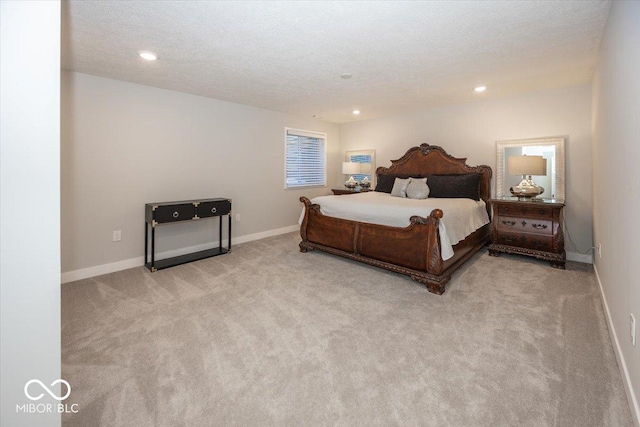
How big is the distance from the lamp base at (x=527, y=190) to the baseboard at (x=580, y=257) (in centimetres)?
92

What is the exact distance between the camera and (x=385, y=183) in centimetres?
526

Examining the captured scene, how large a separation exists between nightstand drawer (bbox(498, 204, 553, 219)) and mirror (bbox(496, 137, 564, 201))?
1.74ft

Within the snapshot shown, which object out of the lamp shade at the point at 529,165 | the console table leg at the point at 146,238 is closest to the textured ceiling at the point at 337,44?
the lamp shade at the point at 529,165

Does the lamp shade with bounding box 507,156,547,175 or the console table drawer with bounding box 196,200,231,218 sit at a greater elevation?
the lamp shade with bounding box 507,156,547,175

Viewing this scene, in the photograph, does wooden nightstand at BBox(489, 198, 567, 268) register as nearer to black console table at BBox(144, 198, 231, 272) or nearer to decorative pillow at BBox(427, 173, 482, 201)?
decorative pillow at BBox(427, 173, 482, 201)

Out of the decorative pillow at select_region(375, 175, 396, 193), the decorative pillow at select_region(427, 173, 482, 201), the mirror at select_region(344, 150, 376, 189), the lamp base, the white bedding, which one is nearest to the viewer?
the white bedding

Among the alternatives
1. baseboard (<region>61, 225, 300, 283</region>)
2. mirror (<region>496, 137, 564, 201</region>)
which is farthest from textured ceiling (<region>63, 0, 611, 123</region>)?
baseboard (<region>61, 225, 300, 283</region>)

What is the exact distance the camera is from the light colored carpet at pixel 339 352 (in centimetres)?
142

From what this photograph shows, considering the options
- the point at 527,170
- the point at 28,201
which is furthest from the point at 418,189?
the point at 28,201

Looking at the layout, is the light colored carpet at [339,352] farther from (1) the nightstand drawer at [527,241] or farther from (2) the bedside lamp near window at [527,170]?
(2) the bedside lamp near window at [527,170]

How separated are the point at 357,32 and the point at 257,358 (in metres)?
2.57

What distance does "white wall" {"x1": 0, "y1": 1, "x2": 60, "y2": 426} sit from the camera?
0.93 metres

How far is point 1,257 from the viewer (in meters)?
0.93

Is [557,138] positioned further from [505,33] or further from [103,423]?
[103,423]
